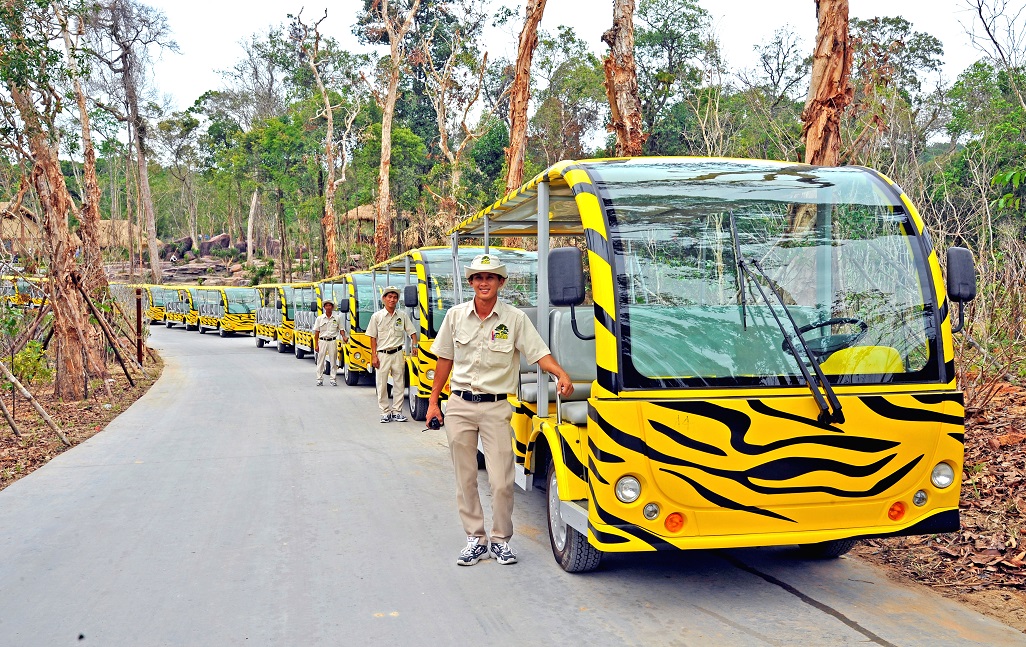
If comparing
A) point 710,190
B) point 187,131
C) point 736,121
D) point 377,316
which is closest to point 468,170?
point 736,121

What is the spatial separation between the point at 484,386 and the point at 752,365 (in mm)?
1629

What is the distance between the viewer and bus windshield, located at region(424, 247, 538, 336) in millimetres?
10203

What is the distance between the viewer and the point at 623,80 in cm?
1403

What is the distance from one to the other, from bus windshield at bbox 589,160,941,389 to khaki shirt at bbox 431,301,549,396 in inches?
35.1

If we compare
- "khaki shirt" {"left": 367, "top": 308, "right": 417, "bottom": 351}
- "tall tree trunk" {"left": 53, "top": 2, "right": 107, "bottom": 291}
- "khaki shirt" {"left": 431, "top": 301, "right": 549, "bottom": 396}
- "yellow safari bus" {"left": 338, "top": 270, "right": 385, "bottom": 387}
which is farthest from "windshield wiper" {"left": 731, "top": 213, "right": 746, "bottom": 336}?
"tall tree trunk" {"left": 53, "top": 2, "right": 107, "bottom": 291}

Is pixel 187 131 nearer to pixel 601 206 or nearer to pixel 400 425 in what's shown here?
pixel 400 425

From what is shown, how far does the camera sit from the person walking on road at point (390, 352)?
41.5ft

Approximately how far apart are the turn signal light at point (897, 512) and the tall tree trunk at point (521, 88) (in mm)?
12994

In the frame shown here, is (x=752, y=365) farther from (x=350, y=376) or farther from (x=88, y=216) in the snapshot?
(x=88, y=216)

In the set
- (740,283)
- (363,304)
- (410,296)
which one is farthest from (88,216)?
(740,283)

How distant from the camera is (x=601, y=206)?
201 inches

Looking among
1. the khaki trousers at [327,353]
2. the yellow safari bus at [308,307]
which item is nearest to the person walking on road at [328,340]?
the khaki trousers at [327,353]

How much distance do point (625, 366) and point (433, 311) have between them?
299 inches

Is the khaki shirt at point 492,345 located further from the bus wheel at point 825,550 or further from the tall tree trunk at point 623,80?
the tall tree trunk at point 623,80
